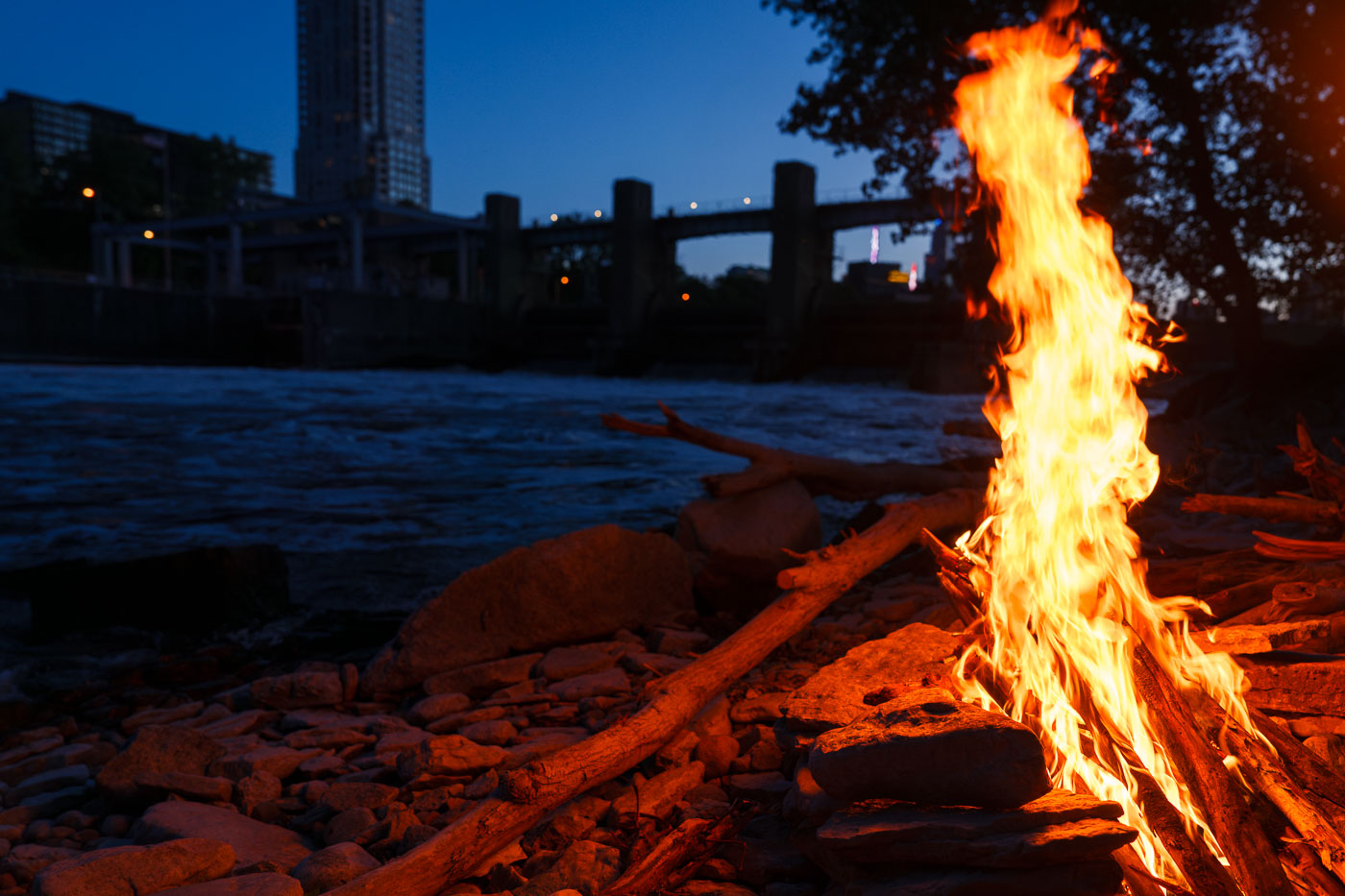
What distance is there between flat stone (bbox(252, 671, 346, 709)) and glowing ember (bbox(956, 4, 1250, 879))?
11.2 feet

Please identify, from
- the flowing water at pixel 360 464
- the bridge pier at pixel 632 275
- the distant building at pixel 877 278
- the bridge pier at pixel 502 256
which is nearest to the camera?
the flowing water at pixel 360 464

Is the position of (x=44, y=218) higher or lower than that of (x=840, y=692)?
higher

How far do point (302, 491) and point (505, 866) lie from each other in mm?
10889

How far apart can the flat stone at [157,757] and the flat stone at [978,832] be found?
2.85 meters

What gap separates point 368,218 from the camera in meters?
72.1

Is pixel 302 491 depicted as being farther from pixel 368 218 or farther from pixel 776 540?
pixel 368 218

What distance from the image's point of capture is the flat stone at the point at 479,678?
4.95m

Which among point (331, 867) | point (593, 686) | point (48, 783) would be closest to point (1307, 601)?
point (593, 686)

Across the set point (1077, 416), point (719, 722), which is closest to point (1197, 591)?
point (1077, 416)

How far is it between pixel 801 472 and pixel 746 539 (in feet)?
2.78

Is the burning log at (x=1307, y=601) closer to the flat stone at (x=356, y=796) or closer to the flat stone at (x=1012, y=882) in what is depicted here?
the flat stone at (x=1012, y=882)

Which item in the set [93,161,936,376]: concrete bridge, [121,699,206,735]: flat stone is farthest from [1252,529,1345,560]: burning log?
[93,161,936,376]: concrete bridge

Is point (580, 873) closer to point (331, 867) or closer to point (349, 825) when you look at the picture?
point (331, 867)

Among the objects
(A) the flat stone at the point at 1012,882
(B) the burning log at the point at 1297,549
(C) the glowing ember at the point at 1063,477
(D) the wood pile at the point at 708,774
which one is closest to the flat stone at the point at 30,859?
(D) the wood pile at the point at 708,774
